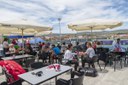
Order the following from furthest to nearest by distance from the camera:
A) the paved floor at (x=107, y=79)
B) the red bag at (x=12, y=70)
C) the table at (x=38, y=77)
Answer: the paved floor at (x=107, y=79)
the red bag at (x=12, y=70)
the table at (x=38, y=77)

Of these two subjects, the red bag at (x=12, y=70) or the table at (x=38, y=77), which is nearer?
the table at (x=38, y=77)

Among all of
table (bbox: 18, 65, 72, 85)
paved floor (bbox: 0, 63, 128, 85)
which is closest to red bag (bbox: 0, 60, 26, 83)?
table (bbox: 18, 65, 72, 85)

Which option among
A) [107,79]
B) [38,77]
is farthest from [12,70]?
[107,79]

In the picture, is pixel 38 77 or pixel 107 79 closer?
pixel 38 77

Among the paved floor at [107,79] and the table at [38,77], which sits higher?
the table at [38,77]

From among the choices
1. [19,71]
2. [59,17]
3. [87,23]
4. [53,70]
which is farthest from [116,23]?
[59,17]

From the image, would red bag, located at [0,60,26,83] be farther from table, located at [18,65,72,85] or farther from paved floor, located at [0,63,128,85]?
paved floor, located at [0,63,128,85]

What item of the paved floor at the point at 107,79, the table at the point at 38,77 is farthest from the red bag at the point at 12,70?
the paved floor at the point at 107,79

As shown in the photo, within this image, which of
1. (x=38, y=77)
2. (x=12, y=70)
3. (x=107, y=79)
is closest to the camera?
(x=38, y=77)

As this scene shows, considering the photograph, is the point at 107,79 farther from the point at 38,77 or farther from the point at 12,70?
the point at 12,70

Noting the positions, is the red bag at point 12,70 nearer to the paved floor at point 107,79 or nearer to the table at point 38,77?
the table at point 38,77

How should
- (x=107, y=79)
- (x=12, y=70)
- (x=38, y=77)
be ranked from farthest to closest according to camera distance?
(x=107, y=79)
(x=12, y=70)
(x=38, y=77)

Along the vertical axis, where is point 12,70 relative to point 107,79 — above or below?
above

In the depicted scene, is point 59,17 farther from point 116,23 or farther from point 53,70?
point 53,70
